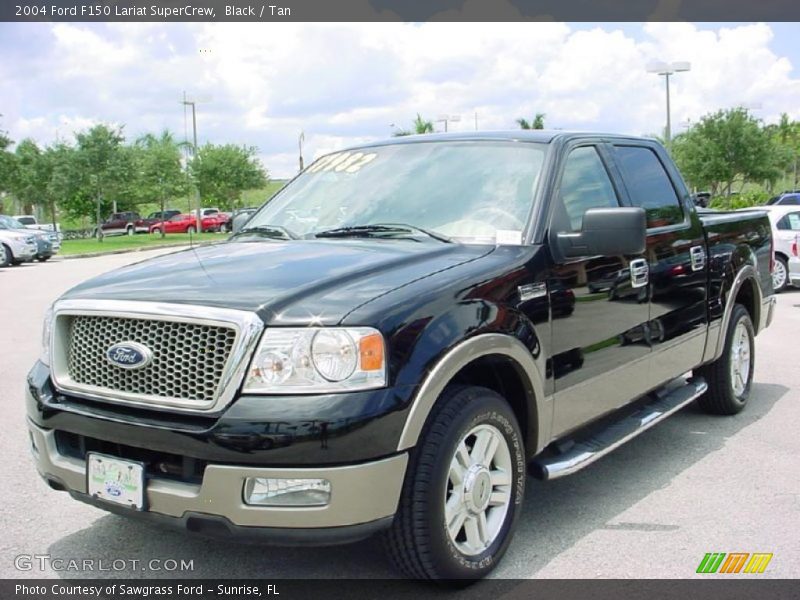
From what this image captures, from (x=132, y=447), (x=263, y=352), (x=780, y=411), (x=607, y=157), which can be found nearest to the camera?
(x=263, y=352)

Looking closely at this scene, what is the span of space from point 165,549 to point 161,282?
4.24ft

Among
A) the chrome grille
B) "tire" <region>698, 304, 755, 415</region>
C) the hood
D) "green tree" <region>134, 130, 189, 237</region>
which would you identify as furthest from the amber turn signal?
"green tree" <region>134, 130, 189, 237</region>

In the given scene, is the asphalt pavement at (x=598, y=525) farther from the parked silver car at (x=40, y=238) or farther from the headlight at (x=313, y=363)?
the parked silver car at (x=40, y=238)

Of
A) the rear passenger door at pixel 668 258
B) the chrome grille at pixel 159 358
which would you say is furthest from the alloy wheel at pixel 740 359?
the chrome grille at pixel 159 358

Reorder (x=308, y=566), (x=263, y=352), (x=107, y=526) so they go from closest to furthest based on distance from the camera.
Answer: (x=263, y=352)
(x=308, y=566)
(x=107, y=526)

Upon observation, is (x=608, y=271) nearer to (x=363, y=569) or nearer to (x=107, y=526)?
(x=363, y=569)

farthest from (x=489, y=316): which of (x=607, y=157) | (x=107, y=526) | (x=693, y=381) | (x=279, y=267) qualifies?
(x=693, y=381)

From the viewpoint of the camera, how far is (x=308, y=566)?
3.75 meters

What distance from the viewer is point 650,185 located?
210 inches

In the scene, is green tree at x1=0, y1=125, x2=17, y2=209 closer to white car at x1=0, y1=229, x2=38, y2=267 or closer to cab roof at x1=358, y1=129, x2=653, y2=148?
white car at x1=0, y1=229, x2=38, y2=267

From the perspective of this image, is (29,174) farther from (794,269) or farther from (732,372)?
(732,372)

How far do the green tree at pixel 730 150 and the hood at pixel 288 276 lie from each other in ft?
143

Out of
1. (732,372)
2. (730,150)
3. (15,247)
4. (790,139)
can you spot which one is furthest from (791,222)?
(790,139)

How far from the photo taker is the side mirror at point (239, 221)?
196 inches
